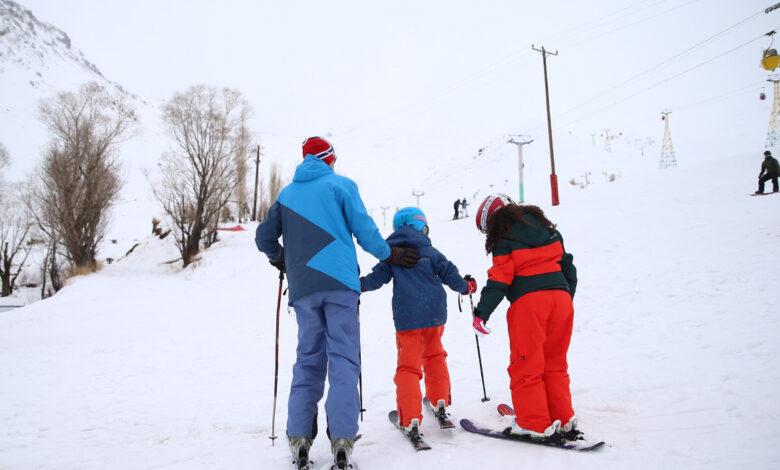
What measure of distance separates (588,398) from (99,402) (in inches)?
202

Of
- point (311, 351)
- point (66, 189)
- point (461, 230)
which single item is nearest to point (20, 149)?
point (66, 189)

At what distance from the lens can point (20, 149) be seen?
3788 cm

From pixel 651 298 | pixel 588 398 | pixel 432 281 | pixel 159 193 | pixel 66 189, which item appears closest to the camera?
pixel 432 281

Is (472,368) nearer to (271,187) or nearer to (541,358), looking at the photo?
(541,358)

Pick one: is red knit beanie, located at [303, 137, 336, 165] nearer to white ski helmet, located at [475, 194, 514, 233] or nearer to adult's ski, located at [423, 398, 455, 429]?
white ski helmet, located at [475, 194, 514, 233]

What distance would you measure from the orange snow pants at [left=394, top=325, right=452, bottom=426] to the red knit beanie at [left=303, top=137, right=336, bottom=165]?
1.44 metres

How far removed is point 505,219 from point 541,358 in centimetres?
96

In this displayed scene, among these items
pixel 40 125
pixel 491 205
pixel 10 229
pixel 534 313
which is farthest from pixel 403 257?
pixel 40 125

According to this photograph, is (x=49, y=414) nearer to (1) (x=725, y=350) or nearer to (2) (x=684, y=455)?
(2) (x=684, y=455)

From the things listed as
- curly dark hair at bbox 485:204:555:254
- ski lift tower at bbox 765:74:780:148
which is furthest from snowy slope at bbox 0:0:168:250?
ski lift tower at bbox 765:74:780:148

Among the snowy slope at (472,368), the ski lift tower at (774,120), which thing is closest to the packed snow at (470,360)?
the snowy slope at (472,368)

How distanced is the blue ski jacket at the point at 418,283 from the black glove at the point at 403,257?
0.24 feet

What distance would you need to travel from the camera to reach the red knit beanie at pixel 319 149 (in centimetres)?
293

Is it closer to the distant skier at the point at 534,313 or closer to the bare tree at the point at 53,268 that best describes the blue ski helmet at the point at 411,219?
the distant skier at the point at 534,313
